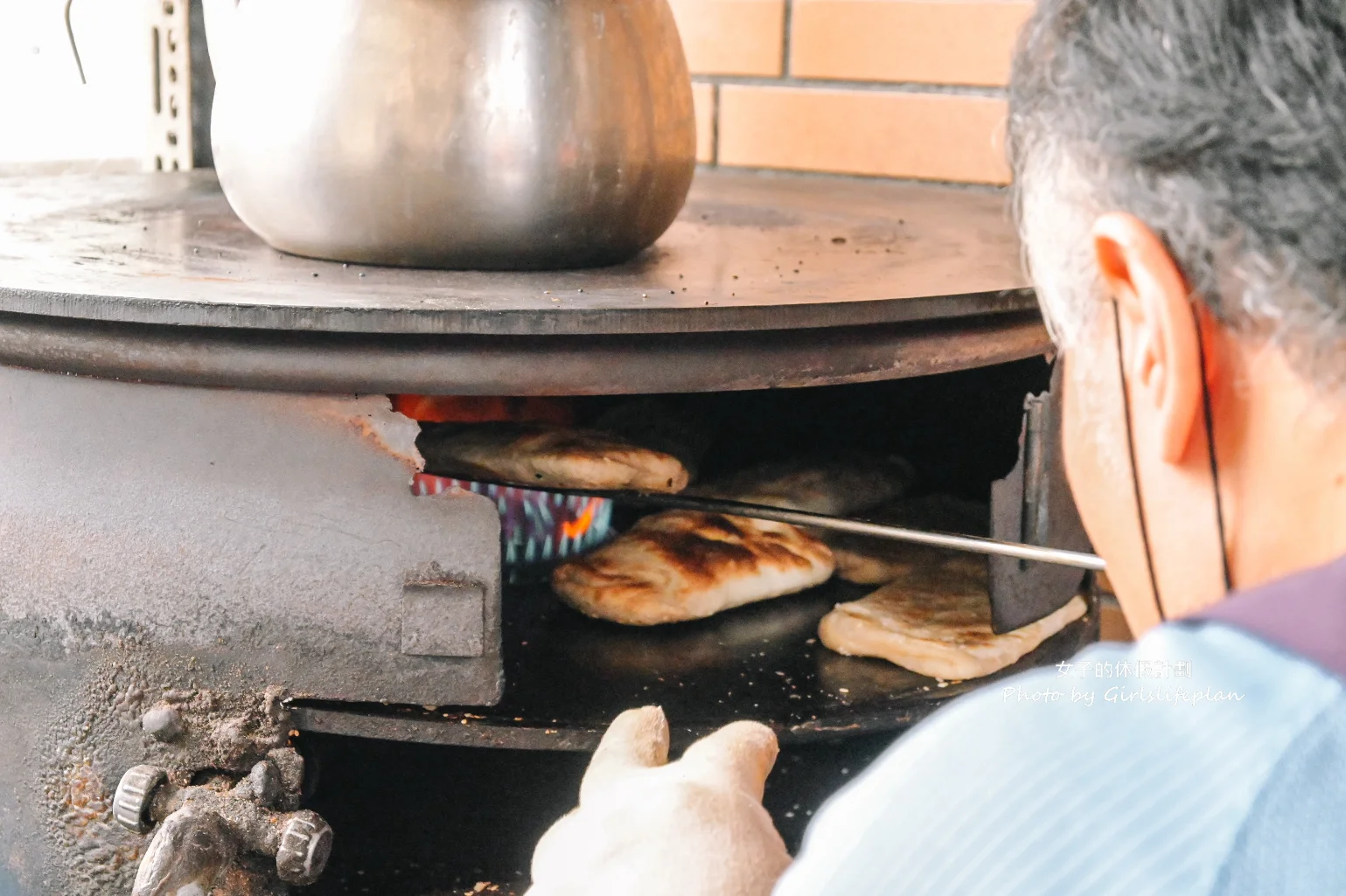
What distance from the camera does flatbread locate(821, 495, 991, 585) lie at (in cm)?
151

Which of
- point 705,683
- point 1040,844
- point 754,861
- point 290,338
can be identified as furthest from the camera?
point 705,683

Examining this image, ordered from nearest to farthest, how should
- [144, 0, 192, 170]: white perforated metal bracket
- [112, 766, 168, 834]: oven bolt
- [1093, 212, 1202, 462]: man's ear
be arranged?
[1093, 212, 1202, 462]: man's ear < [112, 766, 168, 834]: oven bolt < [144, 0, 192, 170]: white perforated metal bracket

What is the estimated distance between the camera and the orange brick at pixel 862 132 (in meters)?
1.93

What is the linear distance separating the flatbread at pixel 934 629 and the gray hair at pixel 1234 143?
72 cm

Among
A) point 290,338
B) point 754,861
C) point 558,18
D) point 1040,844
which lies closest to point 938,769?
point 1040,844

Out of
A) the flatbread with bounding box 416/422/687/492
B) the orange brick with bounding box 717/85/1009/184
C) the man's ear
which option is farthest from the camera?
the orange brick with bounding box 717/85/1009/184

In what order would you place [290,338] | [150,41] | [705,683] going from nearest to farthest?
[290,338] < [705,683] < [150,41]

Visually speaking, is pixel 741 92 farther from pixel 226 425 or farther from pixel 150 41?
pixel 226 425

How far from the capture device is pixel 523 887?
4.18ft

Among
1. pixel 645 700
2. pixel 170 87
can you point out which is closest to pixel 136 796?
pixel 645 700

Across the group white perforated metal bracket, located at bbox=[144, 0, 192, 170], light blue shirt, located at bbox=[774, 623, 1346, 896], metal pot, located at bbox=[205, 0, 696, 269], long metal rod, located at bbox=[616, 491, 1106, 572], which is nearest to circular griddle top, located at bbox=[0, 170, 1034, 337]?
metal pot, located at bbox=[205, 0, 696, 269]

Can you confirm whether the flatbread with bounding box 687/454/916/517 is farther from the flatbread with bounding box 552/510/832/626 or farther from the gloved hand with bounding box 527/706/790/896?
the gloved hand with bounding box 527/706/790/896

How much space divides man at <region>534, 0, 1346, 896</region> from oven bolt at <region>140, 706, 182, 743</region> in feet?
1.60

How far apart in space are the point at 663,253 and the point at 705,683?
42 centimetres
